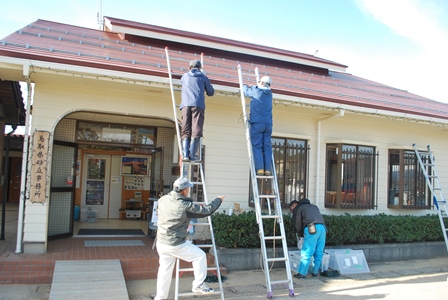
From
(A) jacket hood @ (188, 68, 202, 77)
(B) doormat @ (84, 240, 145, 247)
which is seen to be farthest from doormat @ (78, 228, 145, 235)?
(A) jacket hood @ (188, 68, 202, 77)

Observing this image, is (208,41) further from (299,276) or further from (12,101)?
(299,276)

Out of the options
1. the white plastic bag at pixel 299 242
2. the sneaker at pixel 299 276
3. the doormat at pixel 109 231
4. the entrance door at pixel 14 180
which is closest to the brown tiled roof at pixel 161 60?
the white plastic bag at pixel 299 242

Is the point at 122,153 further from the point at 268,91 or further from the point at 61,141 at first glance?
the point at 268,91

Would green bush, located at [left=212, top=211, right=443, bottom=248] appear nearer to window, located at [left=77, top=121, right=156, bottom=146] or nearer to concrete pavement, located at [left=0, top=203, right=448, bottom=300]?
concrete pavement, located at [left=0, top=203, right=448, bottom=300]

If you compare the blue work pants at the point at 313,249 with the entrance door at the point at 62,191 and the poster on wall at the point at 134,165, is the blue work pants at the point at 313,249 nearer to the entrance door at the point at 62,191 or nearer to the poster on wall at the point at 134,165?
the entrance door at the point at 62,191

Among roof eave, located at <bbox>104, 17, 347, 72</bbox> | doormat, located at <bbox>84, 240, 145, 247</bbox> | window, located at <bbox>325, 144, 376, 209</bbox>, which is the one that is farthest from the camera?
roof eave, located at <bbox>104, 17, 347, 72</bbox>

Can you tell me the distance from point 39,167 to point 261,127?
4.24 meters

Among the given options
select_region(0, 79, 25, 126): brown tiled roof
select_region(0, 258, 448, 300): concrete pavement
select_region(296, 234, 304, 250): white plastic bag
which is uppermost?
select_region(0, 79, 25, 126): brown tiled roof

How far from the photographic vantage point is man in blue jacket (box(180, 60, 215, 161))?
20.6 ft

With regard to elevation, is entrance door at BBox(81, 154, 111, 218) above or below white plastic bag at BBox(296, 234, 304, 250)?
above

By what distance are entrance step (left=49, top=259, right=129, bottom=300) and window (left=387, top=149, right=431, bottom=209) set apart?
25.0ft

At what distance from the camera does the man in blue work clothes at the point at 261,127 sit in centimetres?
680

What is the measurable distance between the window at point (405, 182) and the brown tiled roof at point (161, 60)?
136 centimetres

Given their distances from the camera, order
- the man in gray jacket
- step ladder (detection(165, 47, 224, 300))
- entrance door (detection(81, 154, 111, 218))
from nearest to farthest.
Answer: the man in gray jacket < step ladder (detection(165, 47, 224, 300)) < entrance door (detection(81, 154, 111, 218))
